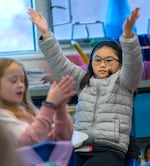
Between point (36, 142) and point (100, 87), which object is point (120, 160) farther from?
point (36, 142)

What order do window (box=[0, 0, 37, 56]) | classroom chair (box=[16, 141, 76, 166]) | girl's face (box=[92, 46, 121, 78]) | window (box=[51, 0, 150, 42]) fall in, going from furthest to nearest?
window (box=[51, 0, 150, 42]) < window (box=[0, 0, 37, 56]) < girl's face (box=[92, 46, 121, 78]) < classroom chair (box=[16, 141, 76, 166])

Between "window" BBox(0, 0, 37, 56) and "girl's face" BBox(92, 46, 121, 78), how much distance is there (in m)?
1.36

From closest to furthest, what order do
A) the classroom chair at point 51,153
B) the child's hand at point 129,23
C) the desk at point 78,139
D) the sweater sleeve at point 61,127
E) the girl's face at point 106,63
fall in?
the classroom chair at point 51,153, the sweater sleeve at point 61,127, the desk at point 78,139, the child's hand at point 129,23, the girl's face at point 106,63

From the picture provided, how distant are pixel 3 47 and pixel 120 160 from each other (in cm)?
174

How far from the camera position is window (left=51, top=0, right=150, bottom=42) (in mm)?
3434

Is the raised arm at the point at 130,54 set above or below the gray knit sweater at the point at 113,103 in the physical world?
above

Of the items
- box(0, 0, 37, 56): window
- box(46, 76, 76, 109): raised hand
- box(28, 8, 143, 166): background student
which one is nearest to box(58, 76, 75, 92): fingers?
box(46, 76, 76, 109): raised hand

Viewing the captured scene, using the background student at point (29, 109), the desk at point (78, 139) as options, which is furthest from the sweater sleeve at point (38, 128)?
the desk at point (78, 139)

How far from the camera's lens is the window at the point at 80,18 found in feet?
11.3

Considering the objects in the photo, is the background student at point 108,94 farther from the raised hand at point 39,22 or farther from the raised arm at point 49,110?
the raised arm at point 49,110

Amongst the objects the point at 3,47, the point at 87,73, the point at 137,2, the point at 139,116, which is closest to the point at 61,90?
the point at 87,73

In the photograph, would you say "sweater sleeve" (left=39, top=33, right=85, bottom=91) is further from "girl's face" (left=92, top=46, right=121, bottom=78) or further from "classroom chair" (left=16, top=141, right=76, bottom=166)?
"classroom chair" (left=16, top=141, right=76, bottom=166)

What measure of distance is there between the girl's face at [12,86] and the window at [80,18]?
6.43 ft

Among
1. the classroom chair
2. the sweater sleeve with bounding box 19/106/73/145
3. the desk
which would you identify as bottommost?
the desk
